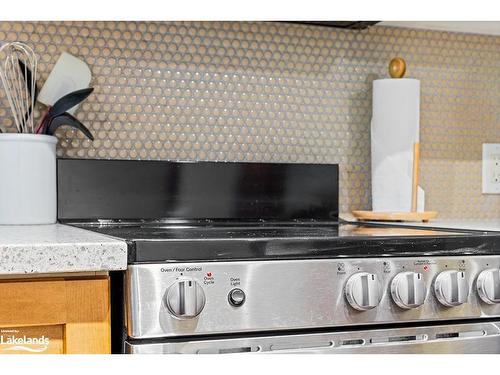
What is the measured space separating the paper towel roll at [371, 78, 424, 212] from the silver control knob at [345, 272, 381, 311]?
0.66 m

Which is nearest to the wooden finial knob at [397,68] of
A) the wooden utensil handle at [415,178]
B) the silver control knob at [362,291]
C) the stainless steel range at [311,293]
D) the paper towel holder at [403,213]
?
the paper towel holder at [403,213]

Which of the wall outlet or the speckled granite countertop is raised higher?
the wall outlet

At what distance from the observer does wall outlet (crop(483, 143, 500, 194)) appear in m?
1.92

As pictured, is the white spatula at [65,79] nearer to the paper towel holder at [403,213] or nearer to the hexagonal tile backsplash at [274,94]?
the hexagonal tile backsplash at [274,94]

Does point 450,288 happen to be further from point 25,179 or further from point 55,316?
point 25,179

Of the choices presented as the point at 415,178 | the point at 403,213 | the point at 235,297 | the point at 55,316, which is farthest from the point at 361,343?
the point at 415,178

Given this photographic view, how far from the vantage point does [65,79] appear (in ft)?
5.00

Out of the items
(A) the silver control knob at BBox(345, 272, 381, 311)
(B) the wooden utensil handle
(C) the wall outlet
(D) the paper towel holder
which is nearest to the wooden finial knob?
(D) the paper towel holder

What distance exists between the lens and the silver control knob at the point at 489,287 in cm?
116

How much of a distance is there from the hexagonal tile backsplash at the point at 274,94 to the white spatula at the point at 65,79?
0.03 m

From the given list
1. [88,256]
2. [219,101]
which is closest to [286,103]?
[219,101]

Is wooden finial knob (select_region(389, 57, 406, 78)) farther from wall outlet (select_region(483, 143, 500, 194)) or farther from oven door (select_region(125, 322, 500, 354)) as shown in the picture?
oven door (select_region(125, 322, 500, 354))

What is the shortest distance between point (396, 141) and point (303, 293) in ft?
2.56
